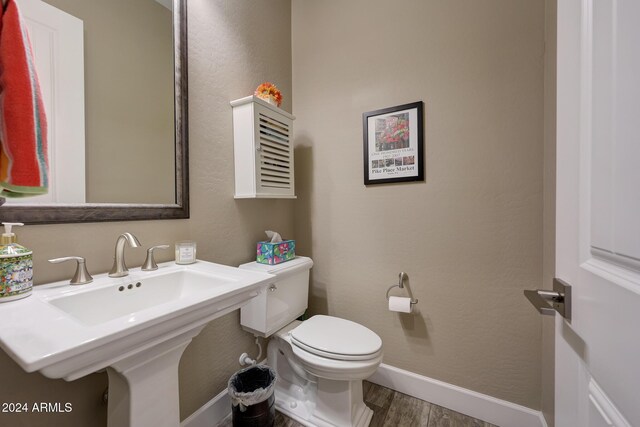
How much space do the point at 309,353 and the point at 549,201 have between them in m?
1.31

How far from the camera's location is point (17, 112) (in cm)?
53

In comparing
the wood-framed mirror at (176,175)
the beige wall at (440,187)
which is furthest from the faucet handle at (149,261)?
the beige wall at (440,187)

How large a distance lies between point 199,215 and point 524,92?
5.62 feet

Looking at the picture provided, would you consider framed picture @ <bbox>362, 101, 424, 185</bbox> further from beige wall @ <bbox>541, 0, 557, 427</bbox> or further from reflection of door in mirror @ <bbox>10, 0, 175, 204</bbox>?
reflection of door in mirror @ <bbox>10, 0, 175, 204</bbox>

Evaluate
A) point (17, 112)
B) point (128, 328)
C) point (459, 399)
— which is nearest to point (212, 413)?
point (128, 328)

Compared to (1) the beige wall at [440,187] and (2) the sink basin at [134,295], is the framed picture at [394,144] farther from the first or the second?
(2) the sink basin at [134,295]

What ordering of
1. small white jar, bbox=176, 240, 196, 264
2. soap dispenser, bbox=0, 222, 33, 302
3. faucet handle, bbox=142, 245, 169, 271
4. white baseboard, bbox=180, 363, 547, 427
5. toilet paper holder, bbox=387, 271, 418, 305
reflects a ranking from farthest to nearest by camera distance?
toilet paper holder, bbox=387, 271, 418, 305 → white baseboard, bbox=180, 363, 547, 427 → small white jar, bbox=176, 240, 196, 264 → faucet handle, bbox=142, 245, 169, 271 → soap dispenser, bbox=0, 222, 33, 302

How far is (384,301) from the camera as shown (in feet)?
5.16

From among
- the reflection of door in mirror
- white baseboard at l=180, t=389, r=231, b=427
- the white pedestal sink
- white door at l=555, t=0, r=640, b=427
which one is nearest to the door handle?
white door at l=555, t=0, r=640, b=427

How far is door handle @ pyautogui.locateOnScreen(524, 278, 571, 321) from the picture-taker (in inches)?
18.1

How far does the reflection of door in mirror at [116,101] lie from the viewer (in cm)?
84

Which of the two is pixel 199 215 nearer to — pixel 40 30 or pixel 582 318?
pixel 40 30

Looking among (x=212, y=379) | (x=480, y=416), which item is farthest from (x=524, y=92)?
(x=212, y=379)

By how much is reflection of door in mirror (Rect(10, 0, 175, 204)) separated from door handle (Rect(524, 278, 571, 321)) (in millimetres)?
1304
